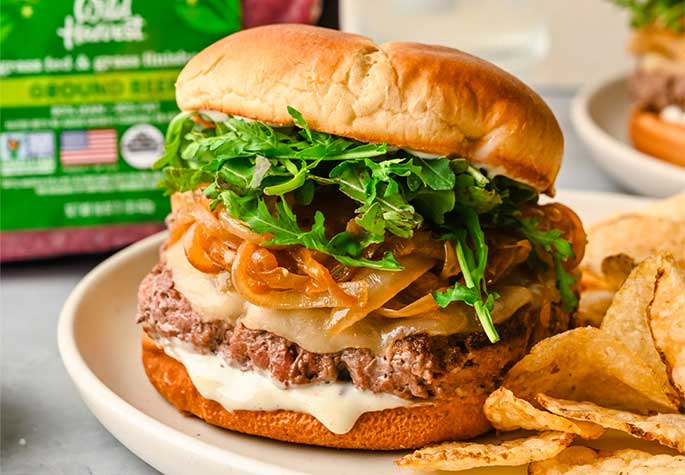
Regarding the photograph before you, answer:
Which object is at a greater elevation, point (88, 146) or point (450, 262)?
point (450, 262)

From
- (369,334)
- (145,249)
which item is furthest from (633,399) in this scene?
(145,249)

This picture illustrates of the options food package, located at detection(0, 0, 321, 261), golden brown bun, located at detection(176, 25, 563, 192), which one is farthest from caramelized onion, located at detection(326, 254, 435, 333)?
food package, located at detection(0, 0, 321, 261)

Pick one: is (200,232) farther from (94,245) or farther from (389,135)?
(94,245)

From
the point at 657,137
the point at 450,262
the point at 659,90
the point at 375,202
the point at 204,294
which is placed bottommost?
the point at 657,137

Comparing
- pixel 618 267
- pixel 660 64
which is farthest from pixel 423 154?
pixel 660 64

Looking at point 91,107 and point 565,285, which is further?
point 91,107

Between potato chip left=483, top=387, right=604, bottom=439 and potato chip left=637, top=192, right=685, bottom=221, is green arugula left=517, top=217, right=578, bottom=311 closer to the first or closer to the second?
potato chip left=483, top=387, right=604, bottom=439

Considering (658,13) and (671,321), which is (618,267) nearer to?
(671,321)
